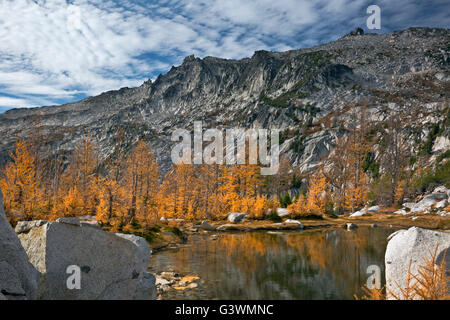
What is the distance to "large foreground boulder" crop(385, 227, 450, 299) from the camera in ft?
24.5

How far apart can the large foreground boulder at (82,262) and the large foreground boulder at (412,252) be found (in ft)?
24.7

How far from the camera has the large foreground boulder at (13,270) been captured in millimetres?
5535

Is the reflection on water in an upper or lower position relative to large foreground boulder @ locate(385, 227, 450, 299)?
lower

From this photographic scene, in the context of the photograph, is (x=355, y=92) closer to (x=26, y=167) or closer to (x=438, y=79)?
(x=438, y=79)

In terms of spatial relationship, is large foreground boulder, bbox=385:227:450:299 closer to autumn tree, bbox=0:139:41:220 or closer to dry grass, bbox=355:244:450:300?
dry grass, bbox=355:244:450:300

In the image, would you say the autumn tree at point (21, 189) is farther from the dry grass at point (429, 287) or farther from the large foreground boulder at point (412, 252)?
the large foreground boulder at point (412, 252)

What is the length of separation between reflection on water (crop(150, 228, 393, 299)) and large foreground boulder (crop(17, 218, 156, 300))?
2.99 metres

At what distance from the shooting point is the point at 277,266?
1502 cm

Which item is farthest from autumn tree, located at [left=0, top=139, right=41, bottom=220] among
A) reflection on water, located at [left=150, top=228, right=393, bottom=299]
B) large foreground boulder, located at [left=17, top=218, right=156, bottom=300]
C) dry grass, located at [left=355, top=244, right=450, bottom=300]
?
dry grass, located at [left=355, top=244, right=450, bottom=300]

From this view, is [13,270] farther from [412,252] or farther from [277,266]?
[277,266]

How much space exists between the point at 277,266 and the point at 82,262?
10754 millimetres

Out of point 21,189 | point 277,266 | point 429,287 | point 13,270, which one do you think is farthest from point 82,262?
point 21,189
